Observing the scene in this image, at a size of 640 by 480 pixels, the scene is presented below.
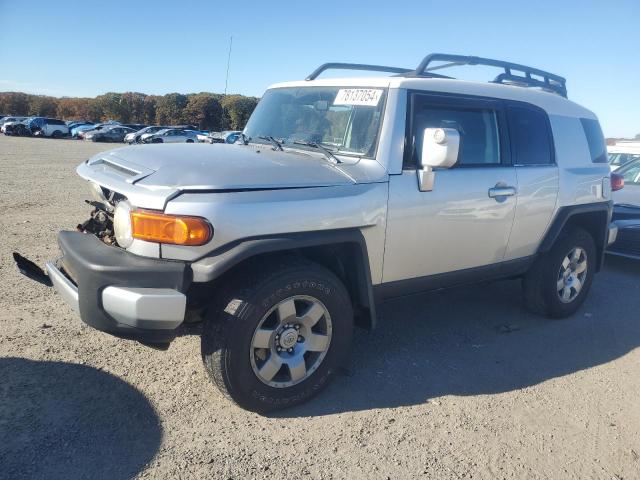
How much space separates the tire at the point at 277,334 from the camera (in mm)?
2742

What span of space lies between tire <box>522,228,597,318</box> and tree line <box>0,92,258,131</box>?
4532 cm

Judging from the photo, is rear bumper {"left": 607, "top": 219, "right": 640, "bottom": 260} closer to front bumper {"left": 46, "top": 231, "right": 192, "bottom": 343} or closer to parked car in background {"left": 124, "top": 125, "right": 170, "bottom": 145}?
front bumper {"left": 46, "top": 231, "right": 192, "bottom": 343}

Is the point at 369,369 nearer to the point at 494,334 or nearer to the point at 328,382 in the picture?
the point at 328,382

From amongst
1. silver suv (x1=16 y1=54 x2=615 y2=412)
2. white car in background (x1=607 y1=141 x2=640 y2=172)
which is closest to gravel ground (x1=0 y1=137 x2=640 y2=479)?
silver suv (x1=16 y1=54 x2=615 y2=412)

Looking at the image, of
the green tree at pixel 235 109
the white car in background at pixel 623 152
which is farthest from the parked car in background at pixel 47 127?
the white car in background at pixel 623 152

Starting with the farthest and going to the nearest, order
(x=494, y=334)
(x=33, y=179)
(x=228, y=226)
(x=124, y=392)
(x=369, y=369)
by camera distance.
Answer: (x=33, y=179)
(x=494, y=334)
(x=369, y=369)
(x=124, y=392)
(x=228, y=226)

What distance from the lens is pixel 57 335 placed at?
367 cm

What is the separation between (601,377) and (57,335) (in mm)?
4063

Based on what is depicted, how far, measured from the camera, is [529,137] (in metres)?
4.22

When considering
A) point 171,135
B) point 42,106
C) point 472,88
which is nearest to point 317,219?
point 472,88

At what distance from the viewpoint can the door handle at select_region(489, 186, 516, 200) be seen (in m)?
3.78

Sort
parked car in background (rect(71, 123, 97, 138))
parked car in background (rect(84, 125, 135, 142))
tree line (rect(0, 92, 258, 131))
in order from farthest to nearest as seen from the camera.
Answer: tree line (rect(0, 92, 258, 131))
parked car in background (rect(71, 123, 97, 138))
parked car in background (rect(84, 125, 135, 142))

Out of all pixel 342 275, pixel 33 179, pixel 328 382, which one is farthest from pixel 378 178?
pixel 33 179

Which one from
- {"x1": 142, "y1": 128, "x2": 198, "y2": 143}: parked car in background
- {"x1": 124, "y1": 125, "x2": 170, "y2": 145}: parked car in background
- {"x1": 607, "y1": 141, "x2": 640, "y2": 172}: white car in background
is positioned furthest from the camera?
{"x1": 124, "y1": 125, "x2": 170, "y2": 145}: parked car in background
